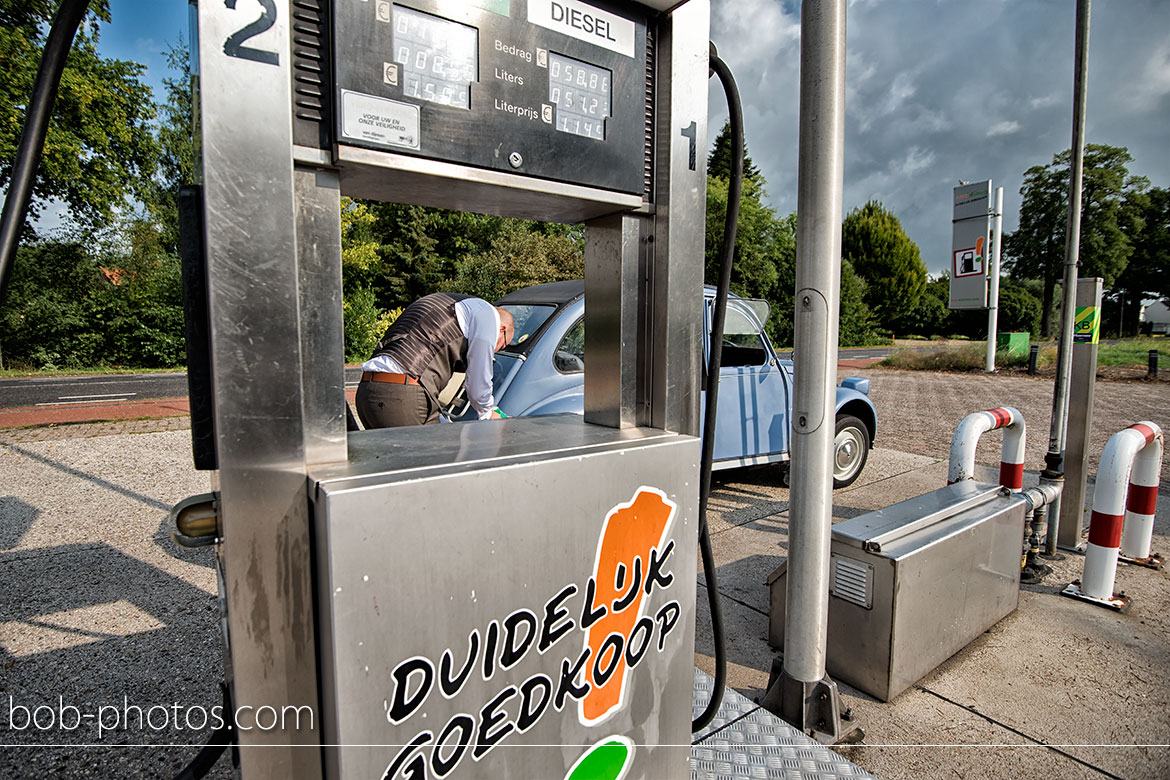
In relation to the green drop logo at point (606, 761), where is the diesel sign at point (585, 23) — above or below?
above

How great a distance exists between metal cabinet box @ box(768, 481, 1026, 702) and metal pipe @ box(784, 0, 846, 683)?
48 cm

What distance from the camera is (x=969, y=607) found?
3107mm

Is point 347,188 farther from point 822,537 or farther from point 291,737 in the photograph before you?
point 822,537

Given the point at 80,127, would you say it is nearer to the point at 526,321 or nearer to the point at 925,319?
the point at 526,321

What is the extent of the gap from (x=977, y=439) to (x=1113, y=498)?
687mm

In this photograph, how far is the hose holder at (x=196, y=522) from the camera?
1.12 m

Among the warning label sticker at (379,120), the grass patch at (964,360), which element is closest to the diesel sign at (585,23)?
the warning label sticker at (379,120)

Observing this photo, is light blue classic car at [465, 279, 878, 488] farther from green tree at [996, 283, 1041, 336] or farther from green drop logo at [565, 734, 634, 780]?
green tree at [996, 283, 1041, 336]

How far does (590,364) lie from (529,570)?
0.67 metres

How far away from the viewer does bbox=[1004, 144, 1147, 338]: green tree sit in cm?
3356

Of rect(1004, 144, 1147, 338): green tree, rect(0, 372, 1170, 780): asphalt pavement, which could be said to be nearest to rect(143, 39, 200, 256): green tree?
rect(0, 372, 1170, 780): asphalt pavement

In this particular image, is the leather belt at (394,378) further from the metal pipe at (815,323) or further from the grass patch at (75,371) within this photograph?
the grass patch at (75,371)

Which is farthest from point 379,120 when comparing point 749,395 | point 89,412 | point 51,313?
point 51,313

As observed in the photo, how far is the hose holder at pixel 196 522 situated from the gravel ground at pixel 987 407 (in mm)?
8121
